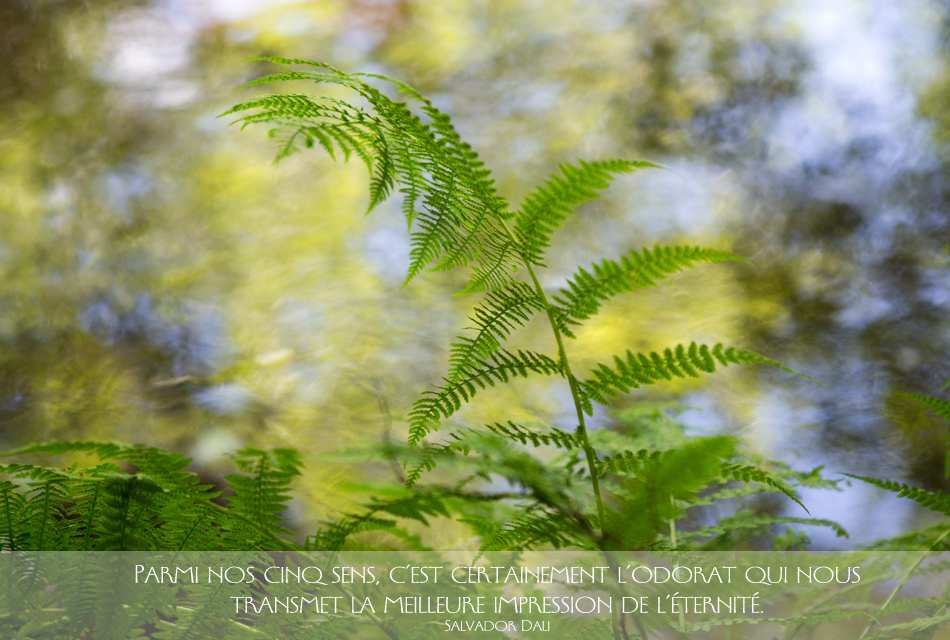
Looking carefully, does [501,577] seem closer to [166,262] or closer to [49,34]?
[166,262]

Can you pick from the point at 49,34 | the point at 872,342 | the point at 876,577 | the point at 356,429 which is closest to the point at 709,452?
the point at 876,577

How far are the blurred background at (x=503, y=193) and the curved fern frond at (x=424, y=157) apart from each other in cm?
130

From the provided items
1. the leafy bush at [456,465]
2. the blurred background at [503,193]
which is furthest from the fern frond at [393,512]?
the blurred background at [503,193]

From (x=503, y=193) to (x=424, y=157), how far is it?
1.82 meters

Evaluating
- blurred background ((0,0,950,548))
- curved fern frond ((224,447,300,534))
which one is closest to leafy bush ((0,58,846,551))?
curved fern frond ((224,447,300,534))

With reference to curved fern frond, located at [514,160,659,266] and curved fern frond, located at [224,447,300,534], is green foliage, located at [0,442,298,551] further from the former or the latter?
curved fern frond, located at [514,160,659,266]

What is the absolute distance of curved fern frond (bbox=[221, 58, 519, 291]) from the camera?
0.40 m

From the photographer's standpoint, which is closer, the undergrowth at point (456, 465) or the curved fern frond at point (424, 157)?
the undergrowth at point (456, 465)

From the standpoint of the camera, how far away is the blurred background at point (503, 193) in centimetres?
188

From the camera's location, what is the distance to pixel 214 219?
7.52 feet

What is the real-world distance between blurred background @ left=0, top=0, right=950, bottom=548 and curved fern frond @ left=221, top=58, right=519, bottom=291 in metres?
1.30

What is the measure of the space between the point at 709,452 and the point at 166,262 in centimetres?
240

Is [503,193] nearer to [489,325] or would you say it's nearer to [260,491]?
[489,325]

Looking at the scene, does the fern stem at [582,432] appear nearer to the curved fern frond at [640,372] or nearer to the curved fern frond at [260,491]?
the curved fern frond at [640,372]
